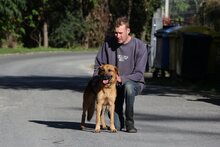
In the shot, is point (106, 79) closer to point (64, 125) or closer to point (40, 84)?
point (64, 125)

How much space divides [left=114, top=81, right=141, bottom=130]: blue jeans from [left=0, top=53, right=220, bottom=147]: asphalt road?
0.67ft

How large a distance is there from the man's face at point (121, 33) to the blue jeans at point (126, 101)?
66 centimetres

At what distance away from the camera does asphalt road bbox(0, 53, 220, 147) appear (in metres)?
9.65

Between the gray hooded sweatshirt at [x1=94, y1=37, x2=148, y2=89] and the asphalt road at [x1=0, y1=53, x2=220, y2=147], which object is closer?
the asphalt road at [x1=0, y1=53, x2=220, y2=147]

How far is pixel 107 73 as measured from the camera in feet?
31.8

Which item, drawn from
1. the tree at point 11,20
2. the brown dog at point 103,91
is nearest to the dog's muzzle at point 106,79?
the brown dog at point 103,91

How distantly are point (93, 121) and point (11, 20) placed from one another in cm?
4714

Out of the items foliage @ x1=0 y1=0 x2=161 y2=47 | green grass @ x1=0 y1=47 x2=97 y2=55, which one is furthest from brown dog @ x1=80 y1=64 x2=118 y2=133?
foliage @ x1=0 y1=0 x2=161 y2=47

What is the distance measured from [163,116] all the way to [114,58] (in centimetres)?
327

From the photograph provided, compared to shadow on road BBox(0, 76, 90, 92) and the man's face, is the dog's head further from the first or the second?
shadow on road BBox(0, 76, 90, 92)

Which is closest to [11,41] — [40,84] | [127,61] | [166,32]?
[166,32]

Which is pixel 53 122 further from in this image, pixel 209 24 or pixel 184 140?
pixel 209 24

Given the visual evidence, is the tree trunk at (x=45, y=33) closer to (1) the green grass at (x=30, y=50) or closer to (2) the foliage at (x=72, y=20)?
(2) the foliage at (x=72, y=20)

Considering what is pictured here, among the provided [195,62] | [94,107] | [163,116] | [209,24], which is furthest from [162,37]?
[94,107]
